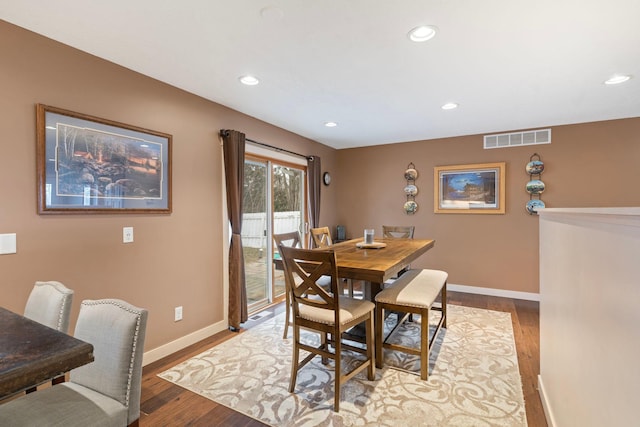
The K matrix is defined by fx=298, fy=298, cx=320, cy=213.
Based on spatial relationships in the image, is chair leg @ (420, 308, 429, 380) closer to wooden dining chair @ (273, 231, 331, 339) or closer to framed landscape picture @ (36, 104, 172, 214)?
wooden dining chair @ (273, 231, 331, 339)

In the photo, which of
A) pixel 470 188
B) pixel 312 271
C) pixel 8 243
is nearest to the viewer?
pixel 8 243

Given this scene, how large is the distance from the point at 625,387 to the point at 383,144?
188 inches

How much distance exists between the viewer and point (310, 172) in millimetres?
4703

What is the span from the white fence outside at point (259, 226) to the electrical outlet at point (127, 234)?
4.26 feet

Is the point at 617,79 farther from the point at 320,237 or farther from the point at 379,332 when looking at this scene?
the point at 320,237

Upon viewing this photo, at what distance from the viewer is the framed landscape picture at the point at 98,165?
1978mm

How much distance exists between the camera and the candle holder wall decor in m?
4.15

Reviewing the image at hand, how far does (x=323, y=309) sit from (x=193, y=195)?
1758 millimetres

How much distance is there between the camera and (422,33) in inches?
75.7

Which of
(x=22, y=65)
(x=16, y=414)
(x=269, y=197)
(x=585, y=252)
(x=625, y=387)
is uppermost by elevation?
(x=22, y=65)

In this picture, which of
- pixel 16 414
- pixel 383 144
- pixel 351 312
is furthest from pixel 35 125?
pixel 383 144

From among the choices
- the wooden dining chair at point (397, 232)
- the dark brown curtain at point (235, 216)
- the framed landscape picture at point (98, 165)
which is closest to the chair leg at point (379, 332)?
the dark brown curtain at point (235, 216)

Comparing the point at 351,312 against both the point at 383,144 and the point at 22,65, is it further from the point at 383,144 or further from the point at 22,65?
the point at 383,144

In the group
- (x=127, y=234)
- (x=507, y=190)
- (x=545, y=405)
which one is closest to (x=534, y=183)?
(x=507, y=190)
